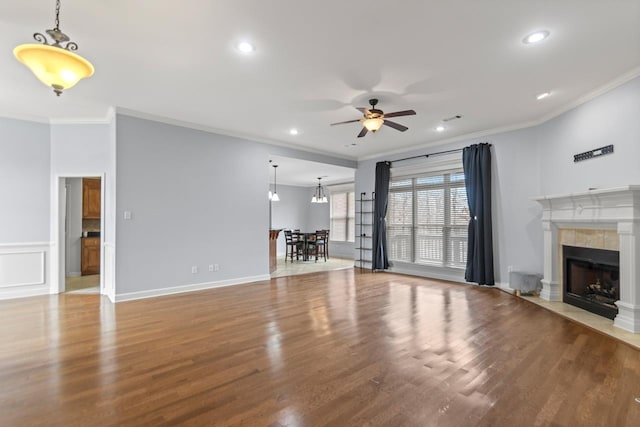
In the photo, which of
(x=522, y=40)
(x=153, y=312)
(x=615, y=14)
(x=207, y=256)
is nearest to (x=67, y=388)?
(x=153, y=312)

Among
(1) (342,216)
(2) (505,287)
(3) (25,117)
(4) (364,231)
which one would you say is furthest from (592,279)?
(3) (25,117)

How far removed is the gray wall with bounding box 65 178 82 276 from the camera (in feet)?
23.0

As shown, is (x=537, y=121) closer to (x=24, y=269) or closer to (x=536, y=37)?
(x=536, y=37)

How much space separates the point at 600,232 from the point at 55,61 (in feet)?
19.7

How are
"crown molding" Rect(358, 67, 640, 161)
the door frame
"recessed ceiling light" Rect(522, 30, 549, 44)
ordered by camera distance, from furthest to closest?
the door frame → "crown molding" Rect(358, 67, 640, 161) → "recessed ceiling light" Rect(522, 30, 549, 44)

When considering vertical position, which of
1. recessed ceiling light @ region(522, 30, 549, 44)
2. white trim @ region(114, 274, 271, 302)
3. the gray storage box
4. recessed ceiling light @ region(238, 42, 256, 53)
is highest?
recessed ceiling light @ region(238, 42, 256, 53)

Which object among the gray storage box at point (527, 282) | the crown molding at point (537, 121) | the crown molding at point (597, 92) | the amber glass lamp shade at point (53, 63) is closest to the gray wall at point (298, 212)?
the crown molding at point (537, 121)

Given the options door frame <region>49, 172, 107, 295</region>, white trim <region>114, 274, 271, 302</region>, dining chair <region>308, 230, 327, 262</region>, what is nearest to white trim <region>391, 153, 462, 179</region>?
dining chair <region>308, 230, 327, 262</region>

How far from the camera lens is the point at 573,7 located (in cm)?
253

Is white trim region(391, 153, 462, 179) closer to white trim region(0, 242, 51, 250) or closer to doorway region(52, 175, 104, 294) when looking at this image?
doorway region(52, 175, 104, 294)

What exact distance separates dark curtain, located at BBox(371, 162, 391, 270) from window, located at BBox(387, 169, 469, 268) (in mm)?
181

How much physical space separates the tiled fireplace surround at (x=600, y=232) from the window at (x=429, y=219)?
1.70 m

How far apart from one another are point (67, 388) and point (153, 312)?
198 centimetres

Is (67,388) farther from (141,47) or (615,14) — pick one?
(615,14)
